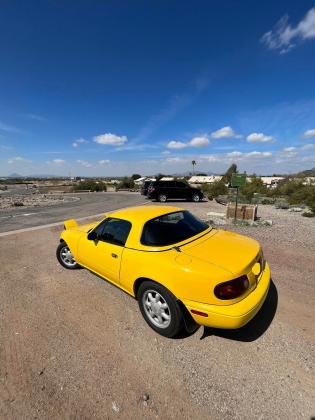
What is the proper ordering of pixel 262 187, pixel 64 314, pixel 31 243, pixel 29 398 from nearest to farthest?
pixel 29 398 < pixel 64 314 < pixel 31 243 < pixel 262 187

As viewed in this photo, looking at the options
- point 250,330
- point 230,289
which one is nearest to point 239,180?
point 250,330

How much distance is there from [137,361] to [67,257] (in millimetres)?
3074

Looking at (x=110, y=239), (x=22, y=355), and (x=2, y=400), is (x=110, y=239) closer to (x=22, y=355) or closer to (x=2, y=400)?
(x=22, y=355)

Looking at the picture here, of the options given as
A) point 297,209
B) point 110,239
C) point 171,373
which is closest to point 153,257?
point 110,239

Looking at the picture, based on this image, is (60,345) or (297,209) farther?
(297,209)

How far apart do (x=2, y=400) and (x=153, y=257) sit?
2022 millimetres

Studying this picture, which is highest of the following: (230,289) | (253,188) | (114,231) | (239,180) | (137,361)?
(239,180)

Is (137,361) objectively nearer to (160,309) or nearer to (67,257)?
(160,309)

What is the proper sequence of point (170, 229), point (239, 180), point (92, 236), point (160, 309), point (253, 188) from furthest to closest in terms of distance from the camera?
point (253, 188)
point (239, 180)
point (92, 236)
point (170, 229)
point (160, 309)

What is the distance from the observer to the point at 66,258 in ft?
17.0

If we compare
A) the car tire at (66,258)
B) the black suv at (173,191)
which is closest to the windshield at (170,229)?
the car tire at (66,258)

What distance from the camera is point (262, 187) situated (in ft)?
81.6

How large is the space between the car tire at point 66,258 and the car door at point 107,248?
912 millimetres

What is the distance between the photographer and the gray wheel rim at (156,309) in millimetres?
3039
